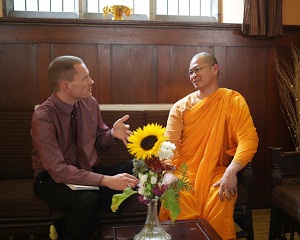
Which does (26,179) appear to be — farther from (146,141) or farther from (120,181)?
(146,141)

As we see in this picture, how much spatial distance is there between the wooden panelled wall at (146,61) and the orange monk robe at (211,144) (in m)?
0.72

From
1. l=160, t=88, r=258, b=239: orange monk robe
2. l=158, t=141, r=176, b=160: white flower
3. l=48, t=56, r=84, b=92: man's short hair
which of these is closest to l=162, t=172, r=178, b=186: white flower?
l=158, t=141, r=176, b=160: white flower

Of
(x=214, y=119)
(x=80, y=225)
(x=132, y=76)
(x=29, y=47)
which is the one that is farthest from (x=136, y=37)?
(x=80, y=225)

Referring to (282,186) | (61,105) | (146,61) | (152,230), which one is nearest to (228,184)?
(282,186)

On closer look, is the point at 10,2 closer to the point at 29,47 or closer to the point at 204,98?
the point at 29,47

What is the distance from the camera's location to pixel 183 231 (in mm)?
1979

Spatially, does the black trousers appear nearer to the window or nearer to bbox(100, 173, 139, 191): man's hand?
bbox(100, 173, 139, 191): man's hand

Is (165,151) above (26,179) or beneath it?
above

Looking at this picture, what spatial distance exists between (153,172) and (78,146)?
1167mm

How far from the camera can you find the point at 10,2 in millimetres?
3812

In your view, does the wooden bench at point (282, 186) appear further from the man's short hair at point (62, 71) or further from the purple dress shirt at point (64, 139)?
the man's short hair at point (62, 71)

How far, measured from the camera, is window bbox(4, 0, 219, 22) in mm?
3900

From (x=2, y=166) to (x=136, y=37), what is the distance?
1.60 meters

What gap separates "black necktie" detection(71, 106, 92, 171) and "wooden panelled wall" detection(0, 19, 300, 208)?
3.07 ft
